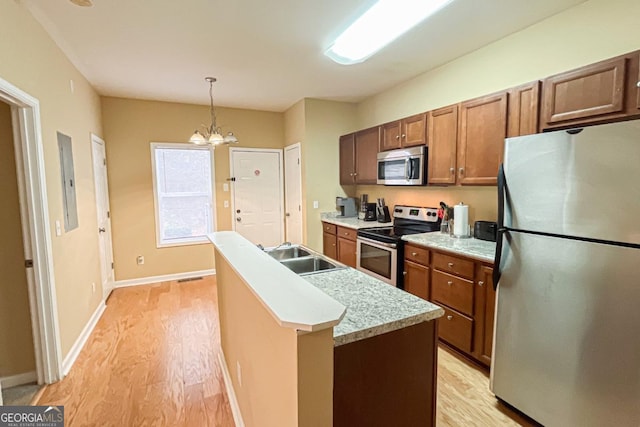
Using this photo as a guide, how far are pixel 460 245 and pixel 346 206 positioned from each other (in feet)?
7.26

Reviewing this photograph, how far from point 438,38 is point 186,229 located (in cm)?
416

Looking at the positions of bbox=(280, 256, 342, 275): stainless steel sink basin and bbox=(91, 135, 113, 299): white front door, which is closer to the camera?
bbox=(280, 256, 342, 275): stainless steel sink basin

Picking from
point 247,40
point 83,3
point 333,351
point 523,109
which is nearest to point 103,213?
point 83,3

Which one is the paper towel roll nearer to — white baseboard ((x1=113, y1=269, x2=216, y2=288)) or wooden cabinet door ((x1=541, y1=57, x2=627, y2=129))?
wooden cabinet door ((x1=541, y1=57, x2=627, y2=129))

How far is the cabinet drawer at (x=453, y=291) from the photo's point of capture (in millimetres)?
2324

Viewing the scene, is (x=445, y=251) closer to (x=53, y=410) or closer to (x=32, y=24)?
(x=53, y=410)

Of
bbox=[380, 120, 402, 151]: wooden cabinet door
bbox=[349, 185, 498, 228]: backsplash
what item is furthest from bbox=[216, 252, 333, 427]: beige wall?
bbox=[380, 120, 402, 151]: wooden cabinet door

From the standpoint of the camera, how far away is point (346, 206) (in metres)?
4.55

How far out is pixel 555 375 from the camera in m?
1.66

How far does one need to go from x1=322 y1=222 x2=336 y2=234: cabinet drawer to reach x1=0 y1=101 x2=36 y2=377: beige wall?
122 inches

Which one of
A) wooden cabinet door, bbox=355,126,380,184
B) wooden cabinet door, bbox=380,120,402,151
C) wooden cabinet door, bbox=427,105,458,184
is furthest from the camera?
wooden cabinet door, bbox=355,126,380,184

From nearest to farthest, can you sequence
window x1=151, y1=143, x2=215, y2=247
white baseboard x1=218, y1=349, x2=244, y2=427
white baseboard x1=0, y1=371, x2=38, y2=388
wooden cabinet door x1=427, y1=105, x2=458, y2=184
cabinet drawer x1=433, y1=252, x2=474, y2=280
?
white baseboard x1=218, y1=349, x2=244, y2=427
white baseboard x1=0, y1=371, x2=38, y2=388
cabinet drawer x1=433, y1=252, x2=474, y2=280
wooden cabinet door x1=427, y1=105, x2=458, y2=184
window x1=151, y1=143, x2=215, y2=247

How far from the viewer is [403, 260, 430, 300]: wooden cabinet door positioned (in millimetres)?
2689

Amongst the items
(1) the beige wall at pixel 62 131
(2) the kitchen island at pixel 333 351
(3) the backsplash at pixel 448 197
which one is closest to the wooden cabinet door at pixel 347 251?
(3) the backsplash at pixel 448 197
